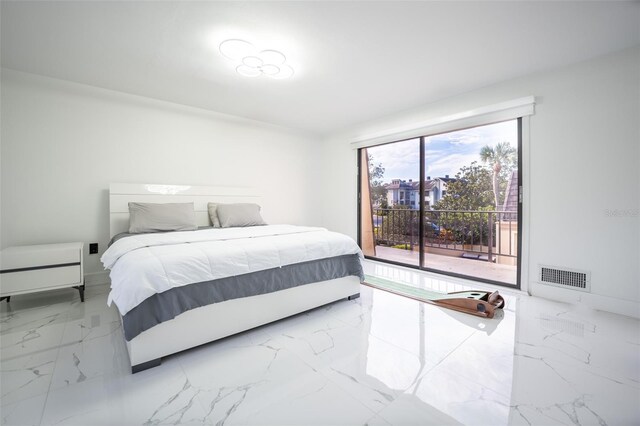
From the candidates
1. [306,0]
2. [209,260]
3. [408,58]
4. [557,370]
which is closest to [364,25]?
[306,0]

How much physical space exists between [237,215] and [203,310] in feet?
6.31

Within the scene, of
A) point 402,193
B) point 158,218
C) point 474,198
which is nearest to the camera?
point 158,218

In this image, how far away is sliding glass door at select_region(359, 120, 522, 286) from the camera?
4.09m

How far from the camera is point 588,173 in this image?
101 inches

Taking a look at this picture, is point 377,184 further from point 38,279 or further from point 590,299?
point 38,279

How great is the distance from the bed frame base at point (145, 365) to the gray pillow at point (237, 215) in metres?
2.00

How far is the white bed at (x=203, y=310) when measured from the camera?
5.41 ft

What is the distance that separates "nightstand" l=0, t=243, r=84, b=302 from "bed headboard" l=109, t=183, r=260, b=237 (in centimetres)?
60

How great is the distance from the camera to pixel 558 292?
274 centimetres

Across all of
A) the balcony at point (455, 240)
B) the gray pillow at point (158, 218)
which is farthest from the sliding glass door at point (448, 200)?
the gray pillow at point (158, 218)

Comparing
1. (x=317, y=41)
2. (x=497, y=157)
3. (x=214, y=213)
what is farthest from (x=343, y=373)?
(x=497, y=157)

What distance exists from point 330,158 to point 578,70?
3.51 metres

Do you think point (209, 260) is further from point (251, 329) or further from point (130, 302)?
point (251, 329)

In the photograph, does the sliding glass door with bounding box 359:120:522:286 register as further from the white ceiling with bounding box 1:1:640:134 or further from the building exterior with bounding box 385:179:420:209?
the white ceiling with bounding box 1:1:640:134
